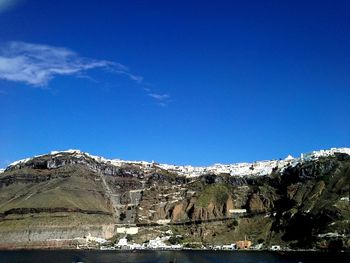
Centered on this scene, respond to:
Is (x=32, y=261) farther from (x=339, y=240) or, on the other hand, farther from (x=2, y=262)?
(x=339, y=240)

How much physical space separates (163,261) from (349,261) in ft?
152

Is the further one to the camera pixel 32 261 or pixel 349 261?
pixel 32 261

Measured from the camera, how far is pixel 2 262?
14800 centimetres

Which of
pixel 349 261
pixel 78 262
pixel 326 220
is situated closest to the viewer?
pixel 349 261

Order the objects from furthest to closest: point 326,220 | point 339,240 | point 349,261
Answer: point 326,220, point 339,240, point 349,261

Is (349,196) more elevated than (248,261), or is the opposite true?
(349,196)

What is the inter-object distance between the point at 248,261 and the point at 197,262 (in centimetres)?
1302

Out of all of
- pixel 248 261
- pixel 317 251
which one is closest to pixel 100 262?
pixel 248 261

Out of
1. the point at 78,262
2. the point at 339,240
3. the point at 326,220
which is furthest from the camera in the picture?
the point at 326,220

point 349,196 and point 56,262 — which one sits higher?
point 349,196

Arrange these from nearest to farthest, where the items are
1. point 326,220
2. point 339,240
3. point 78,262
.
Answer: point 78,262 → point 339,240 → point 326,220

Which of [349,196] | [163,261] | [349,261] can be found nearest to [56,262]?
[163,261]

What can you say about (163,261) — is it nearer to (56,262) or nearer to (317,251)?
(56,262)

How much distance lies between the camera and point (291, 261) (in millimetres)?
142500
